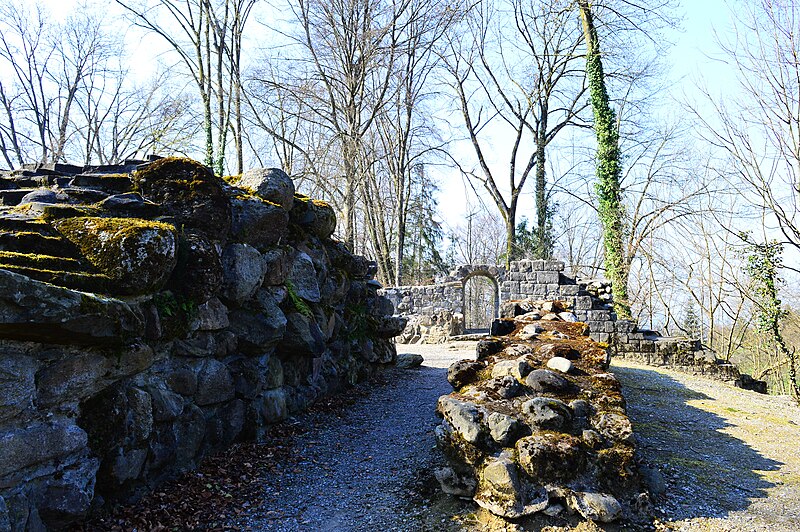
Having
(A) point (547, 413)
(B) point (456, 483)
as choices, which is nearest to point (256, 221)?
(B) point (456, 483)

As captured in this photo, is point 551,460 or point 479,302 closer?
point 551,460

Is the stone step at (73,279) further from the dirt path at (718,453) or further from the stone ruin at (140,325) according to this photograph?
the dirt path at (718,453)

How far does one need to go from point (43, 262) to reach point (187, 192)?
1.52 metres

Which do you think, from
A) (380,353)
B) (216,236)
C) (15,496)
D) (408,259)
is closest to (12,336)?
(15,496)

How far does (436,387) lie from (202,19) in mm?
14788

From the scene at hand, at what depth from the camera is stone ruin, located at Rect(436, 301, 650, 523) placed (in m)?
3.57

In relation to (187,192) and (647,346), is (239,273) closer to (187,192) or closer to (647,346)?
(187,192)

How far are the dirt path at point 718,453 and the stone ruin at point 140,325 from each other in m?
3.48

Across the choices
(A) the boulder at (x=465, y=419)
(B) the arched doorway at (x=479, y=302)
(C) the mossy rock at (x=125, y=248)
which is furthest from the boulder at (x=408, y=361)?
(B) the arched doorway at (x=479, y=302)

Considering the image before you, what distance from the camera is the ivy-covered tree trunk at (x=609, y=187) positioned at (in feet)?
48.7

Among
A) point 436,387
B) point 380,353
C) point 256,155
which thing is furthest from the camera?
point 256,155

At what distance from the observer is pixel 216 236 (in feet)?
16.0

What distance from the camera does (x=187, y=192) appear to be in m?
4.74

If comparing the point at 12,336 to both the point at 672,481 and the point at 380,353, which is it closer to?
the point at 672,481
